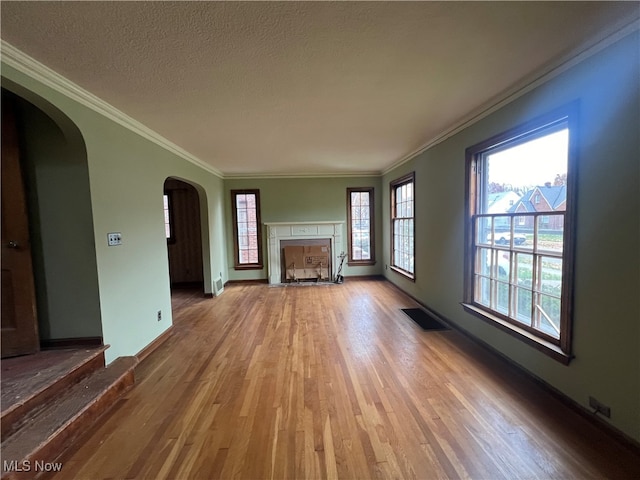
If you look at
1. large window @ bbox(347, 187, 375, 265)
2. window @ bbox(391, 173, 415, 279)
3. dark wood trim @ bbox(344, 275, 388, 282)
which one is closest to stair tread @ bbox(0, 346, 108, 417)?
window @ bbox(391, 173, 415, 279)

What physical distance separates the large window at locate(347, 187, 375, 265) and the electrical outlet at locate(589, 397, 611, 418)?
15.6ft

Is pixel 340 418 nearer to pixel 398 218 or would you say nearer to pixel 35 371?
pixel 35 371

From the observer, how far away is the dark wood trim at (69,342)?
2.33 meters

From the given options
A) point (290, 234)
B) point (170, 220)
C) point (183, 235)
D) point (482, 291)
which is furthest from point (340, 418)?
point (170, 220)

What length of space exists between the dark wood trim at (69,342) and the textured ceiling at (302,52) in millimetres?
2057

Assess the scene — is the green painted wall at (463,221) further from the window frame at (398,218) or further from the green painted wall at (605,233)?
the window frame at (398,218)

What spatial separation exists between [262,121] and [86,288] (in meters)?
2.23

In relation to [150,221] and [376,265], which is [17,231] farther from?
[376,265]

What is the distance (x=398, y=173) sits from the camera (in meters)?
5.28

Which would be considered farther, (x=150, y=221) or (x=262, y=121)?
(x=150, y=221)

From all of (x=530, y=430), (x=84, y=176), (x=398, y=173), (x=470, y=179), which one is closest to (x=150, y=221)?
(x=84, y=176)

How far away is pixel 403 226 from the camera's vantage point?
5.32 metres

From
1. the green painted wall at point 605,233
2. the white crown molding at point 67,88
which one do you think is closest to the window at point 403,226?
the green painted wall at point 605,233

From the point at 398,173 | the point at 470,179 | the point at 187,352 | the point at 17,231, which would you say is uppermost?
the point at 398,173
